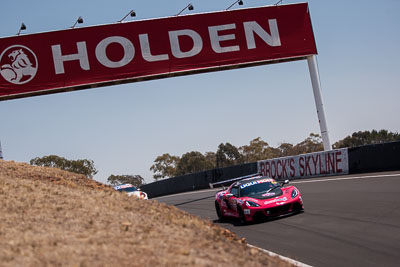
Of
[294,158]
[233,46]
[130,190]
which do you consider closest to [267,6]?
[233,46]

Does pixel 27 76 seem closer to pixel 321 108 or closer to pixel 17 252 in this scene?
pixel 321 108

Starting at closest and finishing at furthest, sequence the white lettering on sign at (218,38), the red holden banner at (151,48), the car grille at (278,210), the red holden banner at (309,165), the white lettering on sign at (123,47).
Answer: the car grille at (278,210)
the red holden banner at (309,165)
the red holden banner at (151,48)
the white lettering on sign at (123,47)
the white lettering on sign at (218,38)

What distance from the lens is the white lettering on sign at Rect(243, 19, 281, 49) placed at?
92.1 feet

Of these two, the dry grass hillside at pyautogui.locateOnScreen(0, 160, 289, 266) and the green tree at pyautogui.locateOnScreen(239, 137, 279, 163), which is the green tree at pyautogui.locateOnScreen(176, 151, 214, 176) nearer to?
the green tree at pyautogui.locateOnScreen(239, 137, 279, 163)

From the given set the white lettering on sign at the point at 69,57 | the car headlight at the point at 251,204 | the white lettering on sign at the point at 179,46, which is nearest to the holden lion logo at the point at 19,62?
the white lettering on sign at the point at 69,57

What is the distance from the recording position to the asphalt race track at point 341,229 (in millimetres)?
8547

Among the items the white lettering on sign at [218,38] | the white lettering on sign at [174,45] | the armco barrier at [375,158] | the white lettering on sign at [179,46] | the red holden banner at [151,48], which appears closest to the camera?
the armco barrier at [375,158]

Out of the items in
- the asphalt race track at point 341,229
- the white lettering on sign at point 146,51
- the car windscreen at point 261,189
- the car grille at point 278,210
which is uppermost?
the white lettering on sign at point 146,51

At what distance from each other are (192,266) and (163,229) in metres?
1.66

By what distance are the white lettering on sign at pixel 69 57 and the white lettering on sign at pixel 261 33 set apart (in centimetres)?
848

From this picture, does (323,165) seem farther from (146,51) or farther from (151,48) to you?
(146,51)

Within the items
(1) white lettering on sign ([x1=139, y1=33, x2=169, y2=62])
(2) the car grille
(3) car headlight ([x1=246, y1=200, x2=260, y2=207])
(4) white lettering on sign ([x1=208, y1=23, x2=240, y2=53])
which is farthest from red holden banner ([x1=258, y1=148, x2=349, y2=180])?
(3) car headlight ([x1=246, y1=200, x2=260, y2=207])

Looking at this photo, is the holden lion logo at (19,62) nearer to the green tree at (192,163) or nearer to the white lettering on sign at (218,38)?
the white lettering on sign at (218,38)

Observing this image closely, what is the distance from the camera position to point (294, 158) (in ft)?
92.6
